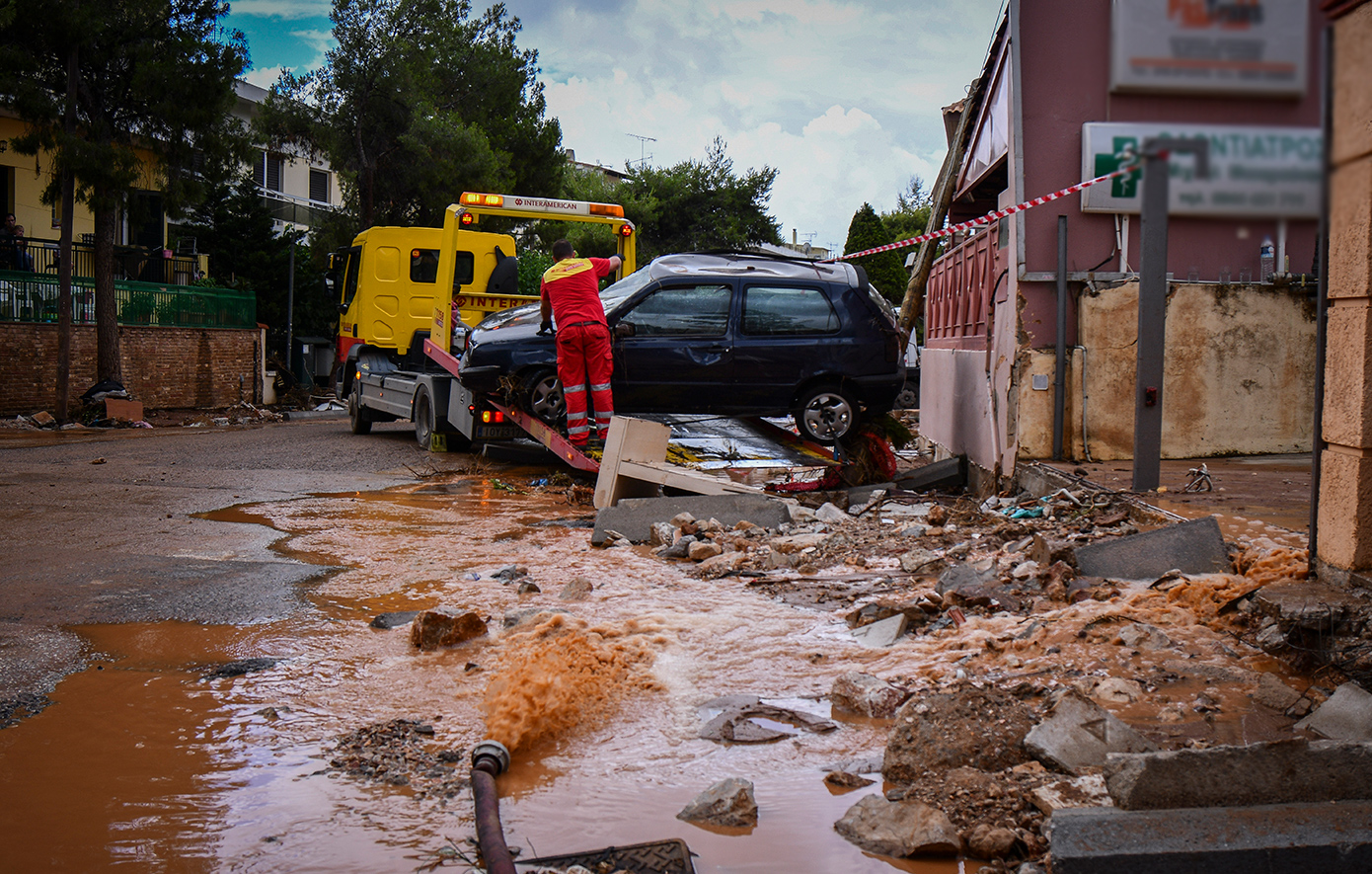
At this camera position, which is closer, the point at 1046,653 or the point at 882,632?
the point at 1046,653

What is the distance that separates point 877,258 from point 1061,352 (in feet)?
102

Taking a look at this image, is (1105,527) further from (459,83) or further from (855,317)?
(459,83)

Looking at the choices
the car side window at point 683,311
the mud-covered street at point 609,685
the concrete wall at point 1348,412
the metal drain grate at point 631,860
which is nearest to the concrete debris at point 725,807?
the mud-covered street at point 609,685

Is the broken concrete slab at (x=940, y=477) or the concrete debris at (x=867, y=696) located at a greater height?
the broken concrete slab at (x=940, y=477)

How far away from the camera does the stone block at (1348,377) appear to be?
3848 mm

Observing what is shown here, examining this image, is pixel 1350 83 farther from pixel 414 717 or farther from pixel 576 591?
pixel 576 591

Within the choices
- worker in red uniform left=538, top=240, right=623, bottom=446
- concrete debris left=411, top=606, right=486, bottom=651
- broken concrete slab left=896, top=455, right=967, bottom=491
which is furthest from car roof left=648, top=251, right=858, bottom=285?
concrete debris left=411, top=606, right=486, bottom=651

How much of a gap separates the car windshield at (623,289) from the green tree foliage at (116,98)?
13.0 metres

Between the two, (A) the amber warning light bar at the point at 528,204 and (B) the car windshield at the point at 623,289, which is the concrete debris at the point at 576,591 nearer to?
(B) the car windshield at the point at 623,289

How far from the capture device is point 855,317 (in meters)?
9.54

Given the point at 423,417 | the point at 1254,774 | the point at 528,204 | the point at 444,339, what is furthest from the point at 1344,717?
the point at 423,417

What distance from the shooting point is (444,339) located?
11.9 m

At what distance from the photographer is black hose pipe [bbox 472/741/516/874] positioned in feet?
8.01

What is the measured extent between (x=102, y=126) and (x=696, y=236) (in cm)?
2604
